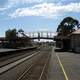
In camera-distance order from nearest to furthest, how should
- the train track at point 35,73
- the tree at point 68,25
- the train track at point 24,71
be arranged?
the train track at point 35,73, the train track at point 24,71, the tree at point 68,25

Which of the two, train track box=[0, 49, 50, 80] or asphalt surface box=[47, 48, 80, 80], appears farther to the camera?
train track box=[0, 49, 50, 80]

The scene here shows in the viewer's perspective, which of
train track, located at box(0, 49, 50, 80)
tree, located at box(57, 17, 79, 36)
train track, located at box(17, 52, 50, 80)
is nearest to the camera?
train track, located at box(17, 52, 50, 80)

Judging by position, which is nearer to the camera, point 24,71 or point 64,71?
point 64,71

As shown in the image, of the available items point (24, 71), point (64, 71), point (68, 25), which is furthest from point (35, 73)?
point (68, 25)

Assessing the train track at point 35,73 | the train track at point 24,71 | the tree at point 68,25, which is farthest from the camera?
the tree at point 68,25

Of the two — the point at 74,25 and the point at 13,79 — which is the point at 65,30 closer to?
the point at 74,25

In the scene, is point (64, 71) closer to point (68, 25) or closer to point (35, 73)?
point (35, 73)

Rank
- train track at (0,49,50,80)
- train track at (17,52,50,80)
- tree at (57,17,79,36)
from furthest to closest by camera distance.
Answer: tree at (57,17,79,36)
train track at (0,49,50,80)
train track at (17,52,50,80)

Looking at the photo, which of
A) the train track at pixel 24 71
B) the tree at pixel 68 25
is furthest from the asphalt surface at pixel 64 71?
the tree at pixel 68 25

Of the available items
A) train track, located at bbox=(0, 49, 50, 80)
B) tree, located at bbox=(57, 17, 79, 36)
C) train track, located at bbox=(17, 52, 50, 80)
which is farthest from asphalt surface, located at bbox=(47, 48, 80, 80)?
tree, located at bbox=(57, 17, 79, 36)

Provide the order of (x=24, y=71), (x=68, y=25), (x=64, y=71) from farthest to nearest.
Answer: (x=68, y=25)
(x=24, y=71)
(x=64, y=71)

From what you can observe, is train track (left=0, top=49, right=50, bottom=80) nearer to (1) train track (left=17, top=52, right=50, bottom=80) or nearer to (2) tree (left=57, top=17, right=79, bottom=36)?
(1) train track (left=17, top=52, right=50, bottom=80)

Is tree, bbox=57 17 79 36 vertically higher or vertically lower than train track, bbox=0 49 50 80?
higher

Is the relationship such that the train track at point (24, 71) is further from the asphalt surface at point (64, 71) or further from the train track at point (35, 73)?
the asphalt surface at point (64, 71)
